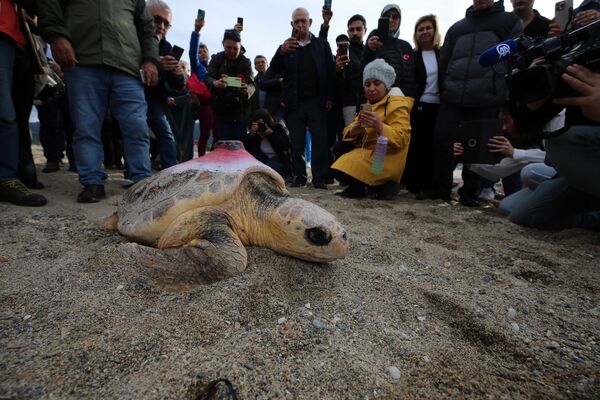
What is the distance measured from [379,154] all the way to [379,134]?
7.7 inches

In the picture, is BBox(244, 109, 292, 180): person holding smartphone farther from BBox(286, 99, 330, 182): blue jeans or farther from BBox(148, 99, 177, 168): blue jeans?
BBox(148, 99, 177, 168): blue jeans

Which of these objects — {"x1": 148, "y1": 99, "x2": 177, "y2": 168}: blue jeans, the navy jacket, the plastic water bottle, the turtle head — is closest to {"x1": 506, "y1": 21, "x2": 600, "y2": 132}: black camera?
the turtle head

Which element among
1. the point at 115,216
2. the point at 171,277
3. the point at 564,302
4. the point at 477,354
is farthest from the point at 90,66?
the point at 564,302

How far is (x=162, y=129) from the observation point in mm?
3420

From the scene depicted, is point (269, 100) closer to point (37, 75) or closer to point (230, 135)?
point (230, 135)

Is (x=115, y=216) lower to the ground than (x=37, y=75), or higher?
lower

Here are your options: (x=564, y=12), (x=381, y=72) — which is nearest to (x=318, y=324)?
(x=564, y=12)

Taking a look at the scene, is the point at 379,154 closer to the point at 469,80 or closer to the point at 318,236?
the point at 469,80

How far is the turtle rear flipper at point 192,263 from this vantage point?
1.10 metres

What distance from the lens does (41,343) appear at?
77 centimetres

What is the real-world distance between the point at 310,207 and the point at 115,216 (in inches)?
48.5

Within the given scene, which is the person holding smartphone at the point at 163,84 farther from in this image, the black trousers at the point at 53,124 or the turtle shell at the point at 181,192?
the turtle shell at the point at 181,192

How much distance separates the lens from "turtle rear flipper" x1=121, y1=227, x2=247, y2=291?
1.10 metres

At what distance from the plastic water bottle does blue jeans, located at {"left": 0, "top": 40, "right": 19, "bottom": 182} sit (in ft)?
9.75
